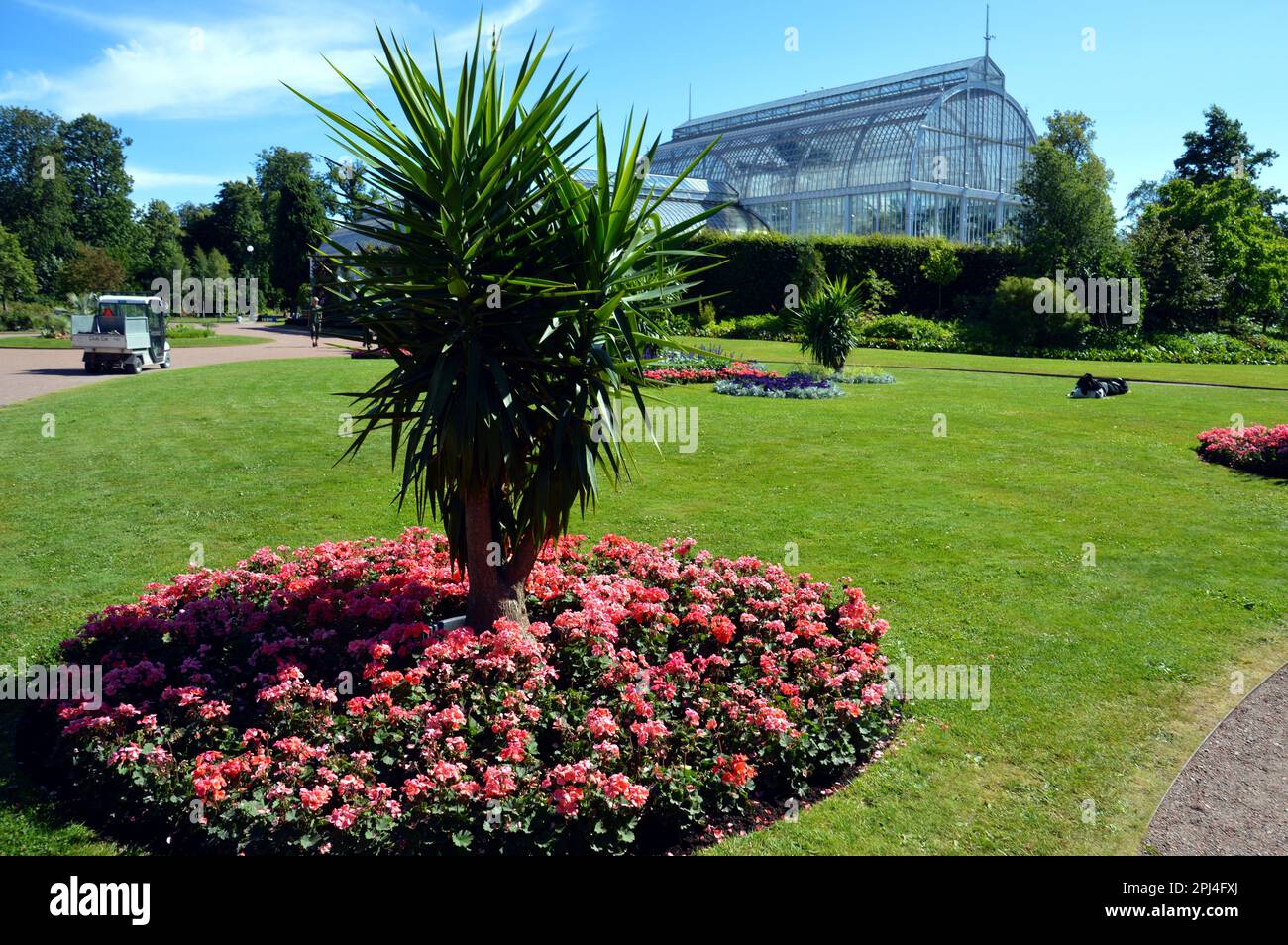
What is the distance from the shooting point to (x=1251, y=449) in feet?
43.2

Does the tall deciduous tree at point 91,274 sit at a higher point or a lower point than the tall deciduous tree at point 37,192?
lower

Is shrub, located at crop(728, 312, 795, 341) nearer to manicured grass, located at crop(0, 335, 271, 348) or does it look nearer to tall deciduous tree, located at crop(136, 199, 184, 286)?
manicured grass, located at crop(0, 335, 271, 348)

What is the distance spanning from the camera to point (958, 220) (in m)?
48.0

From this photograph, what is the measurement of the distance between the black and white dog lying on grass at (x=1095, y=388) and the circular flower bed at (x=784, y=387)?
5.19 m

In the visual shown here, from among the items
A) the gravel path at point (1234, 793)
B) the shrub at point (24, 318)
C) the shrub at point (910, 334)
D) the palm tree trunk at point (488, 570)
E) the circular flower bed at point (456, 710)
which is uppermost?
the shrub at point (24, 318)

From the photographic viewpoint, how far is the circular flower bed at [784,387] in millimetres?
20016

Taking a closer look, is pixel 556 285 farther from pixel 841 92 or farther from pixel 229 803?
pixel 841 92

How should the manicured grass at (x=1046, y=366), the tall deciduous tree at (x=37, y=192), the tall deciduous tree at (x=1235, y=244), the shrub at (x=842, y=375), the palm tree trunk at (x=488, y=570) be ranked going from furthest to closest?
the tall deciduous tree at (x=37, y=192), the tall deciduous tree at (x=1235, y=244), the manicured grass at (x=1046, y=366), the shrub at (x=842, y=375), the palm tree trunk at (x=488, y=570)

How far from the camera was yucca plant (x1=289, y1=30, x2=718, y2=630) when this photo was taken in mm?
5113

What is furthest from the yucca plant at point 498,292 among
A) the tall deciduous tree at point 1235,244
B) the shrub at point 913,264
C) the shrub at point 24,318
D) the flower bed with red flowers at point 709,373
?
the shrub at point 24,318

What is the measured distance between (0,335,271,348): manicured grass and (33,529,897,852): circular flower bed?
3385 centimetres

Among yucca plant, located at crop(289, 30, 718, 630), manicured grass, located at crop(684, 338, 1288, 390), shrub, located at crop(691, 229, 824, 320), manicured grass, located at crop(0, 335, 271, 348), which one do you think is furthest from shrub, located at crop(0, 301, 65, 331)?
yucca plant, located at crop(289, 30, 718, 630)

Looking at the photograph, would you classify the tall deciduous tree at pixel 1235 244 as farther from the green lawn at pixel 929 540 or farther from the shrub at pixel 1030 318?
the green lawn at pixel 929 540

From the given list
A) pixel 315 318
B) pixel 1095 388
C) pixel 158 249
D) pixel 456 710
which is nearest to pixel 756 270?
pixel 1095 388
